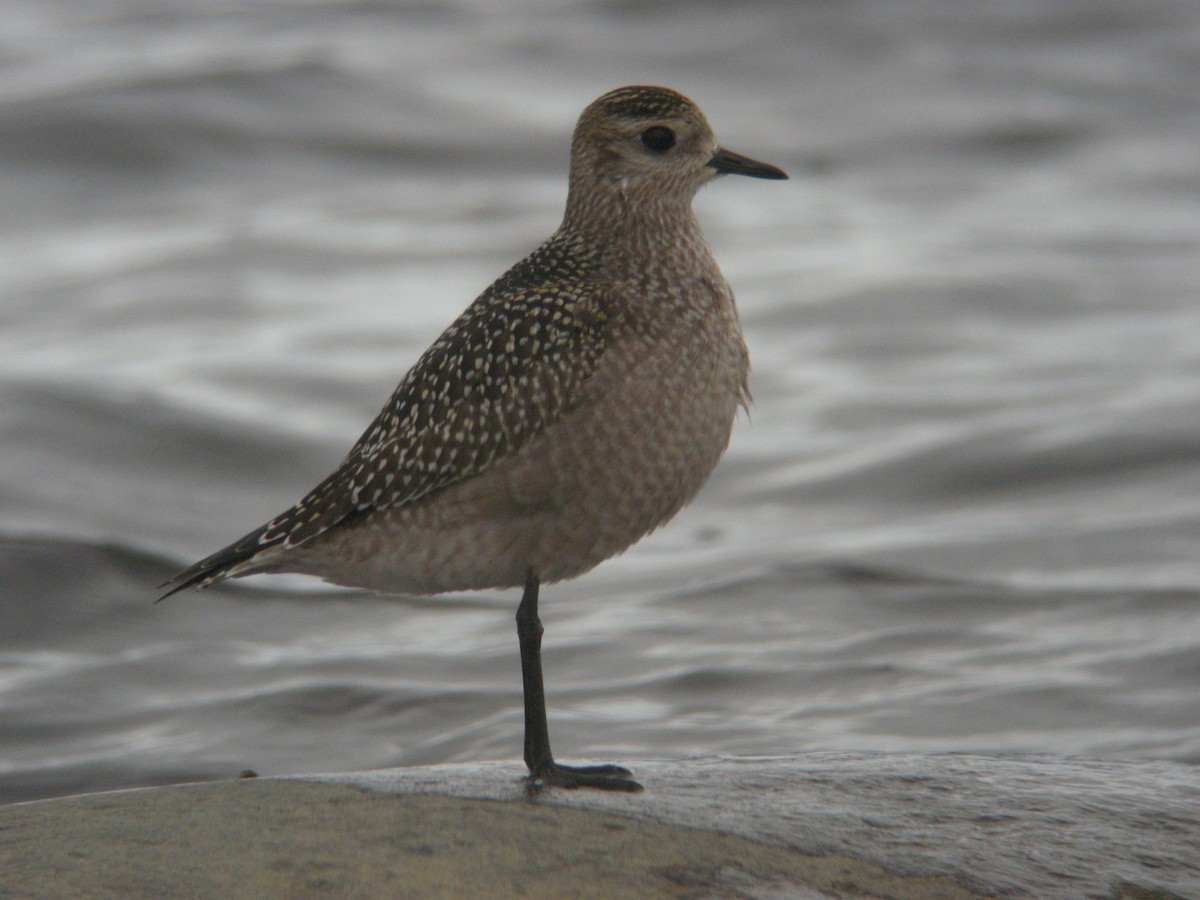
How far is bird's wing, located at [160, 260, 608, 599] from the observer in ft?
24.5

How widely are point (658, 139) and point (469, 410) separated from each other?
1574 millimetres

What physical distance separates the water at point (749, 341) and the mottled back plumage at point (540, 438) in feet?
10.2

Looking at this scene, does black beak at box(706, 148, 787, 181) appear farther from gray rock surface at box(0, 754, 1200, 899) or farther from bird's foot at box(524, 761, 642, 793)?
bird's foot at box(524, 761, 642, 793)

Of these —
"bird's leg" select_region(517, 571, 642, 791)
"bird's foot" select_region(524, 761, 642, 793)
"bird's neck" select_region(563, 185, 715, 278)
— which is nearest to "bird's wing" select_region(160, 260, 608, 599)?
"bird's neck" select_region(563, 185, 715, 278)

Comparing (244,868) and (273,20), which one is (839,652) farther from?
(273,20)

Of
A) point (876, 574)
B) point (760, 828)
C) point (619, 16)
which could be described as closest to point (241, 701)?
point (876, 574)

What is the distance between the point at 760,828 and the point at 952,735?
4.54 meters

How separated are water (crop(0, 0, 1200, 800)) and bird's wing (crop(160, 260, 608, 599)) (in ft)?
10.3

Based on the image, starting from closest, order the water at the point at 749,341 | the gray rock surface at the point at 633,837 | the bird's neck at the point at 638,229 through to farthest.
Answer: the gray rock surface at the point at 633,837
the bird's neck at the point at 638,229
the water at the point at 749,341

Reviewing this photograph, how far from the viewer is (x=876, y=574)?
1379 centimetres

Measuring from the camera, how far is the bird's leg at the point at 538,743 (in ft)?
23.1

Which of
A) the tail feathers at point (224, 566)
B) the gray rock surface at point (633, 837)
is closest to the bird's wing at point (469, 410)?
the tail feathers at point (224, 566)

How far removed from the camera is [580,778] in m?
7.06

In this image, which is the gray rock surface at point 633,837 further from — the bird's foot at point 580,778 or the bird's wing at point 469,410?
the bird's wing at point 469,410
